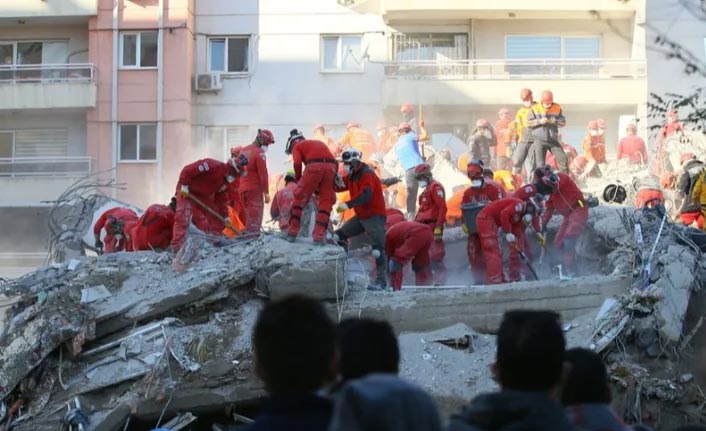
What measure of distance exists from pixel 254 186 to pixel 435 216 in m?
2.60

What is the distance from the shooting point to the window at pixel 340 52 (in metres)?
28.0

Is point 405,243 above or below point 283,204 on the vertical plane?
below

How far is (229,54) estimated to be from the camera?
28406 mm

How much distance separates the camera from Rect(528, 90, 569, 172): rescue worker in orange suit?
1820cm

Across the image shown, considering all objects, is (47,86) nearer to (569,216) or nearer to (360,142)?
(360,142)

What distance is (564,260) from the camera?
14414mm

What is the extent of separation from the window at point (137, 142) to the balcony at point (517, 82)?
21.1 feet

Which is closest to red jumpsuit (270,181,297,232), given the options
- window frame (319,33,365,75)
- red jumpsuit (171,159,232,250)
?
red jumpsuit (171,159,232,250)

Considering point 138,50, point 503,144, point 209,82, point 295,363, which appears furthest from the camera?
point 138,50

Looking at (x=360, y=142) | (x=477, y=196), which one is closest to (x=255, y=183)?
(x=477, y=196)

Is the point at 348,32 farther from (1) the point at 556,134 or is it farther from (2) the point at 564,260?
(2) the point at 564,260

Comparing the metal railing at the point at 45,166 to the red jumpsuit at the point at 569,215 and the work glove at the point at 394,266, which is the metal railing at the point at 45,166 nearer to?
the work glove at the point at 394,266

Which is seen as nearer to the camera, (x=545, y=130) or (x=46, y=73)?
(x=545, y=130)

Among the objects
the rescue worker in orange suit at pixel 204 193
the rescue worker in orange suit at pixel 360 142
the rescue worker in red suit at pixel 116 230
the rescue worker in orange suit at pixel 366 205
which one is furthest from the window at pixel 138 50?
the rescue worker in orange suit at pixel 366 205
